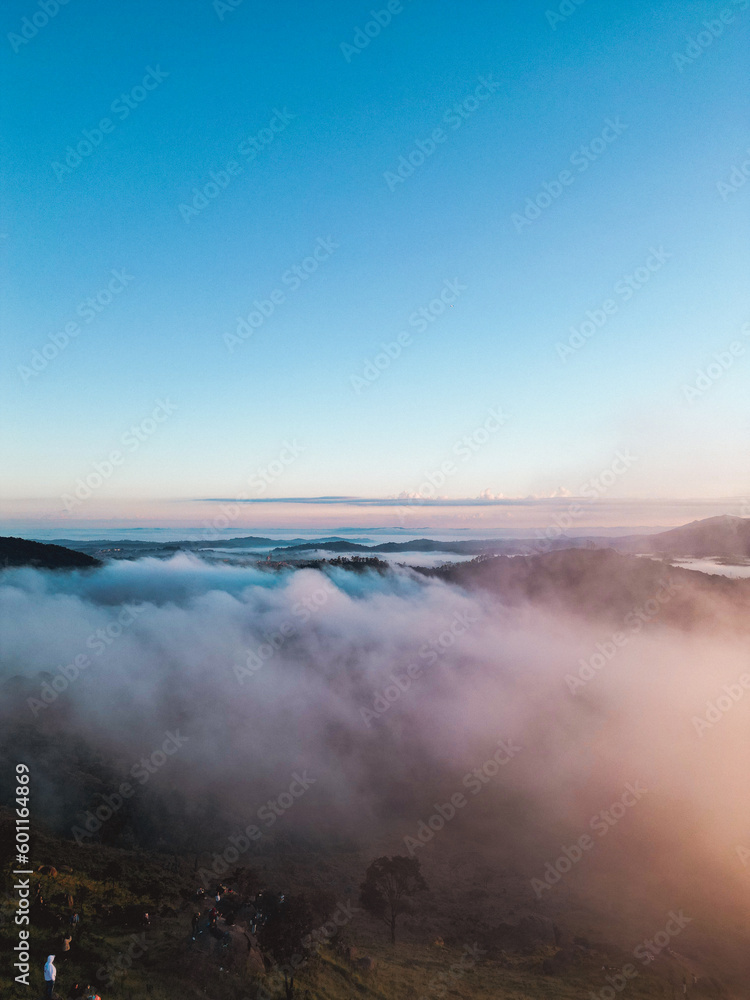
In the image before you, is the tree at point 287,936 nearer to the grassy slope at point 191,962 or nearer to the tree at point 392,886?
the grassy slope at point 191,962

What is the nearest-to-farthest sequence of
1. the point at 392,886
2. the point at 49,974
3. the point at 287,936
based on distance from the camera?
the point at 49,974
the point at 287,936
the point at 392,886

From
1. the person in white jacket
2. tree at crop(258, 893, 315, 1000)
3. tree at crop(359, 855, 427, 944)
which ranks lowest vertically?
tree at crop(359, 855, 427, 944)

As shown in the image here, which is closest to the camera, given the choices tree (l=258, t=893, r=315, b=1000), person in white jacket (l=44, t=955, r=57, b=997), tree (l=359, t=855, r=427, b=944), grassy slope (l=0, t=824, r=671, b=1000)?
person in white jacket (l=44, t=955, r=57, b=997)

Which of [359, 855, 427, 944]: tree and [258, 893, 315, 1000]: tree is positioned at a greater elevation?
[258, 893, 315, 1000]: tree

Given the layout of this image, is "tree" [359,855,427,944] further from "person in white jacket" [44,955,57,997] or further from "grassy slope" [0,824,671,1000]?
"person in white jacket" [44,955,57,997]

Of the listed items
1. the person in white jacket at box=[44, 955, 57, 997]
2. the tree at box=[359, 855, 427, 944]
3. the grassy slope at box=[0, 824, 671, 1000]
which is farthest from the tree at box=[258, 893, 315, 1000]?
the tree at box=[359, 855, 427, 944]

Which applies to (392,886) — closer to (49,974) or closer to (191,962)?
(191,962)

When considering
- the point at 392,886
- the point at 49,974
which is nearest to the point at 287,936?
the point at 49,974

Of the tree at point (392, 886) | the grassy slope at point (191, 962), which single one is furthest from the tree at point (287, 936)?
the tree at point (392, 886)

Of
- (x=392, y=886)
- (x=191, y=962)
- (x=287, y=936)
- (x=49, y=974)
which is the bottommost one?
(x=392, y=886)
